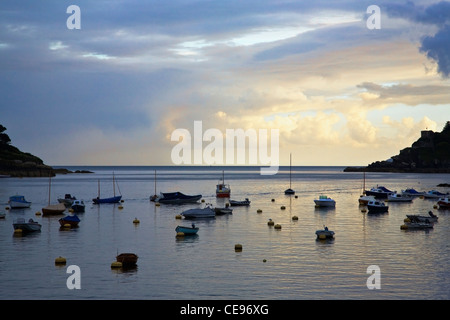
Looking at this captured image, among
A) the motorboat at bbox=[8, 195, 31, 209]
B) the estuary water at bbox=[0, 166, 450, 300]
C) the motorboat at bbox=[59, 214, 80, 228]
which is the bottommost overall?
the estuary water at bbox=[0, 166, 450, 300]

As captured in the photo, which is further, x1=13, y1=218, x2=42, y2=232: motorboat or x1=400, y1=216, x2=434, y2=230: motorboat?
x1=400, y1=216, x2=434, y2=230: motorboat

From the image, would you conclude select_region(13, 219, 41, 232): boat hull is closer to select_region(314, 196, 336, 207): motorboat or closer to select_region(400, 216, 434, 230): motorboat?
select_region(400, 216, 434, 230): motorboat

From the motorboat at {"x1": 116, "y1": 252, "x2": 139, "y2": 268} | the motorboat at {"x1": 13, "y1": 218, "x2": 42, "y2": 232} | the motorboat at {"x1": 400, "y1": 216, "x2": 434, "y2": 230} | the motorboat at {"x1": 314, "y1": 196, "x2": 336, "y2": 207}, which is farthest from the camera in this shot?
the motorboat at {"x1": 314, "y1": 196, "x2": 336, "y2": 207}

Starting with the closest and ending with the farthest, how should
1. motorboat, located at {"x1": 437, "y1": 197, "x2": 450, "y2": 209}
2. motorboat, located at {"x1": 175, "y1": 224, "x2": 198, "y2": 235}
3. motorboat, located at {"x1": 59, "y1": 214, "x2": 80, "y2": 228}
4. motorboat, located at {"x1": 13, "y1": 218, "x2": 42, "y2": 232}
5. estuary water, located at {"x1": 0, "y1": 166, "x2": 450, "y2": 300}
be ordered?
estuary water, located at {"x1": 0, "y1": 166, "x2": 450, "y2": 300} < motorboat, located at {"x1": 175, "y1": 224, "x2": 198, "y2": 235} < motorboat, located at {"x1": 13, "y1": 218, "x2": 42, "y2": 232} < motorboat, located at {"x1": 59, "y1": 214, "x2": 80, "y2": 228} < motorboat, located at {"x1": 437, "y1": 197, "x2": 450, "y2": 209}

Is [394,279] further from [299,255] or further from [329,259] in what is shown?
[299,255]

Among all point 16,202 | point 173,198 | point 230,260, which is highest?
point 16,202

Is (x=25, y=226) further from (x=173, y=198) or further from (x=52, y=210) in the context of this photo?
(x=173, y=198)

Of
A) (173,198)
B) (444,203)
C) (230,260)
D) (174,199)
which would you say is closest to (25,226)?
(230,260)

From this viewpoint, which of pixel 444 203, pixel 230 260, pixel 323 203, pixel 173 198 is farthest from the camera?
pixel 173 198

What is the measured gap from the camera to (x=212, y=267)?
137 feet

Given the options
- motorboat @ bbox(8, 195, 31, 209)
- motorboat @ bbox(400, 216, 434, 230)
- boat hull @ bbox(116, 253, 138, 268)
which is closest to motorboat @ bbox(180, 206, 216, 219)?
motorboat @ bbox(400, 216, 434, 230)

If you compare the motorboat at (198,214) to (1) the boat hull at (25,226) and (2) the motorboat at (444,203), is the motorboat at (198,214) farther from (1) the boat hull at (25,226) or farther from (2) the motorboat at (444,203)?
(2) the motorboat at (444,203)

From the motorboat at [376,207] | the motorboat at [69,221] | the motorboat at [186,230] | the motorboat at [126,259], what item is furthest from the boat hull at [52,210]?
the motorboat at [376,207]

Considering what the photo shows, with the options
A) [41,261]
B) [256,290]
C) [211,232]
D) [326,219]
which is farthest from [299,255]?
[326,219]
